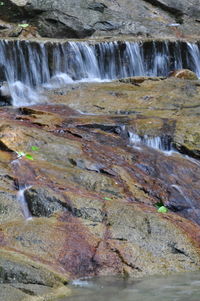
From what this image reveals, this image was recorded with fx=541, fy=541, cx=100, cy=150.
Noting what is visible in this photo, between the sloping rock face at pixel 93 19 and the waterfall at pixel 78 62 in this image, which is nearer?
the waterfall at pixel 78 62

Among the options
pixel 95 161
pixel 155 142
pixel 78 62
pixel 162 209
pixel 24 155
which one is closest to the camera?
pixel 162 209

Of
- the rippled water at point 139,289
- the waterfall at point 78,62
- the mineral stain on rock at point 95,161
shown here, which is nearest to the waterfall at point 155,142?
the mineral stain on rock at point 95,161

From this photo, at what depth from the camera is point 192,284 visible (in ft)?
20.9

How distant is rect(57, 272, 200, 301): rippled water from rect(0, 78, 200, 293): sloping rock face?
29 cm

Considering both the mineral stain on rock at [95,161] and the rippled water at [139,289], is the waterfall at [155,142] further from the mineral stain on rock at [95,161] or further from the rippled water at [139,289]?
the rippled water at [139,289]

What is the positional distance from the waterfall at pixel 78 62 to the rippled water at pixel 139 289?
28.3 feet

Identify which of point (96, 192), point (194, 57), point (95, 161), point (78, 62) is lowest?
point (194, 57)

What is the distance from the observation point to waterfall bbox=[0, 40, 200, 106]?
15.9m

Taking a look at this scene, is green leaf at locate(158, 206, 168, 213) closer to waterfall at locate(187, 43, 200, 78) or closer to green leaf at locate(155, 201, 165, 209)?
green leaf at locate(155, 201, 165, 209)

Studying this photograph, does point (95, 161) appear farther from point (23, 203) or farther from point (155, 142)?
point (23, 203)

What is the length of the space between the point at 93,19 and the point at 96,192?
13.3m

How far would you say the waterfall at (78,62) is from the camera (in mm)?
15898

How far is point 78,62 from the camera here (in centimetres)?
1691

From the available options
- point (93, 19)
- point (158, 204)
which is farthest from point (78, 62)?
point (158, 204)
